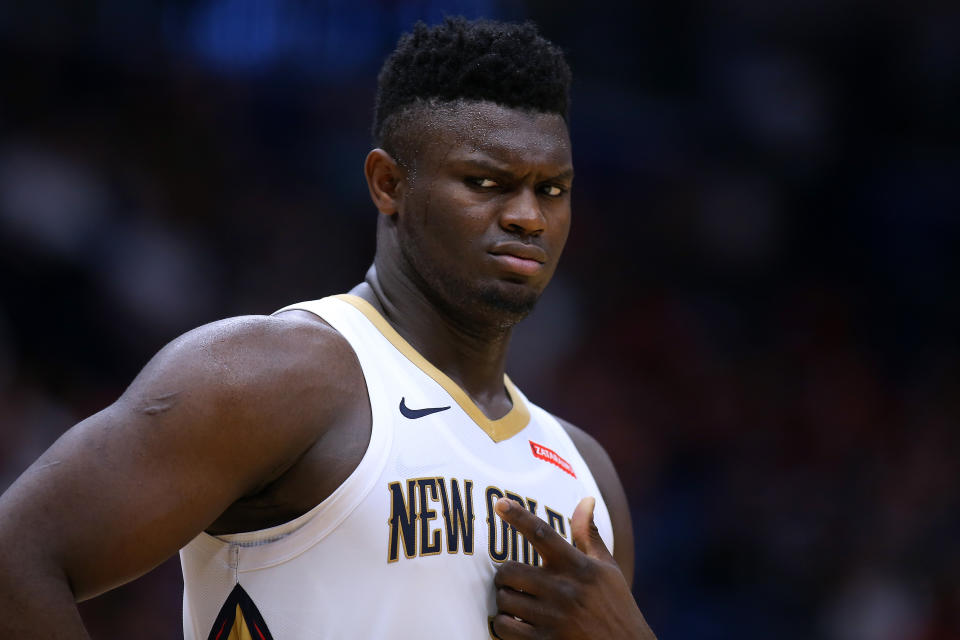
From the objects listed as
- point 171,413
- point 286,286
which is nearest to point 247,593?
point 171,413

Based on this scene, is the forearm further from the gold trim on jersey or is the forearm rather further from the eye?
the eye

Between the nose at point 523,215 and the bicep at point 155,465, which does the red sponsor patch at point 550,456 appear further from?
the bicep at point 155,465

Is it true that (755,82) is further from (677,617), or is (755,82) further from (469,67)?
(469,67)

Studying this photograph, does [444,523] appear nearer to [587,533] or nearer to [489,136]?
[587,533]

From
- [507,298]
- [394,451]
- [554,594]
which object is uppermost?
[507,298]

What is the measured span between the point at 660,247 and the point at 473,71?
600 centimetres

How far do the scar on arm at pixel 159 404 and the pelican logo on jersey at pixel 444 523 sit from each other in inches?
20.3

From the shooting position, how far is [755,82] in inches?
356

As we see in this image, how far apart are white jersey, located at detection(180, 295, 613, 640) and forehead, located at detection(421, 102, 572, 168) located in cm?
46

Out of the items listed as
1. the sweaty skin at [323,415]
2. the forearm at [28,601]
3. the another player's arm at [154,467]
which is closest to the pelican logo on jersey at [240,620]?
the sweaty skin at [323,415]

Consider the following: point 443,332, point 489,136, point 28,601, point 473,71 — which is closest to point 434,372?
point 443,332

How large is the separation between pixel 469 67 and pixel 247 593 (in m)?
1.36

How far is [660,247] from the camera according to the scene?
343 inches

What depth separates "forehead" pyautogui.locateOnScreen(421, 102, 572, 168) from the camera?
2.80 meters
